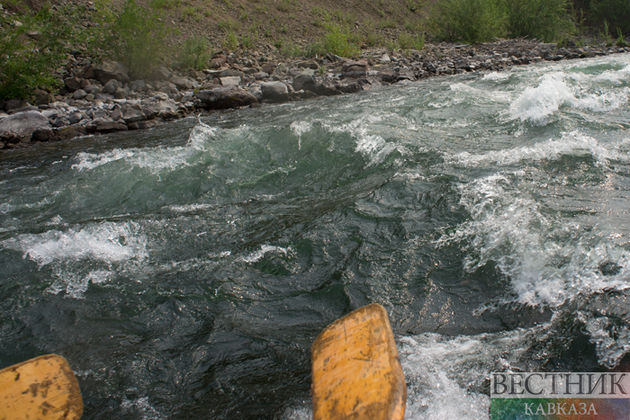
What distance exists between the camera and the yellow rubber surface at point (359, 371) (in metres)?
1.44

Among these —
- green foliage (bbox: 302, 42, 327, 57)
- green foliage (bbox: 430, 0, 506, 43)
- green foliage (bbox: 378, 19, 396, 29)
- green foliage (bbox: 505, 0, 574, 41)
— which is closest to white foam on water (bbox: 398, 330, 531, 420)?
green foliage (bbox: 302, 42, 327, 57)

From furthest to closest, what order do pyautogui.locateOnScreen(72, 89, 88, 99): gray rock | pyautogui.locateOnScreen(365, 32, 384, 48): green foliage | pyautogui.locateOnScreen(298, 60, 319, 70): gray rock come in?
pyautogui.locateOnScreen(365, 32, 384, 48): green foliage → pyautogui.locateOnScreen(298, 60, 319, 70): gray rock → pyautogui.locateOnScreen(72, 89, 88, 99): gray rock

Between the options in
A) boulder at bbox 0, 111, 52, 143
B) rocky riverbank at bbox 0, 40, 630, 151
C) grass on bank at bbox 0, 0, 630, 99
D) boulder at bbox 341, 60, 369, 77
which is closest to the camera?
boulder at bbox 0, 111, 52, 143

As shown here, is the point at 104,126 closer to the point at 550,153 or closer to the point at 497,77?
the point at 550,153

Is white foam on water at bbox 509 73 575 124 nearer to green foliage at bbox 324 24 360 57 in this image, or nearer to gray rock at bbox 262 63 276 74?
gray rock at bbox 262 63 276 74

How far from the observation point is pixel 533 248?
8.27 feet

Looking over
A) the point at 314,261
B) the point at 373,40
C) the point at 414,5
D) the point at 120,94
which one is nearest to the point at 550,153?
the point at 314,261

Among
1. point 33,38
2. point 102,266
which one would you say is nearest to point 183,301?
point 102,266

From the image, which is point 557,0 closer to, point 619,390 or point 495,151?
point 495,151

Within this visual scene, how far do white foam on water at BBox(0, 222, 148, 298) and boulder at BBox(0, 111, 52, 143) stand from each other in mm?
4477

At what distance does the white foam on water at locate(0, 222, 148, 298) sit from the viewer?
285 centimetres

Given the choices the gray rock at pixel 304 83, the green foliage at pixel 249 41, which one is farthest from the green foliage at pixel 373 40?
the gray rock at pixel 304 83

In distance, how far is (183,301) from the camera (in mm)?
2602

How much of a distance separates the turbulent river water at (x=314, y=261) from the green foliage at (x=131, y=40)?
18.8 ft
